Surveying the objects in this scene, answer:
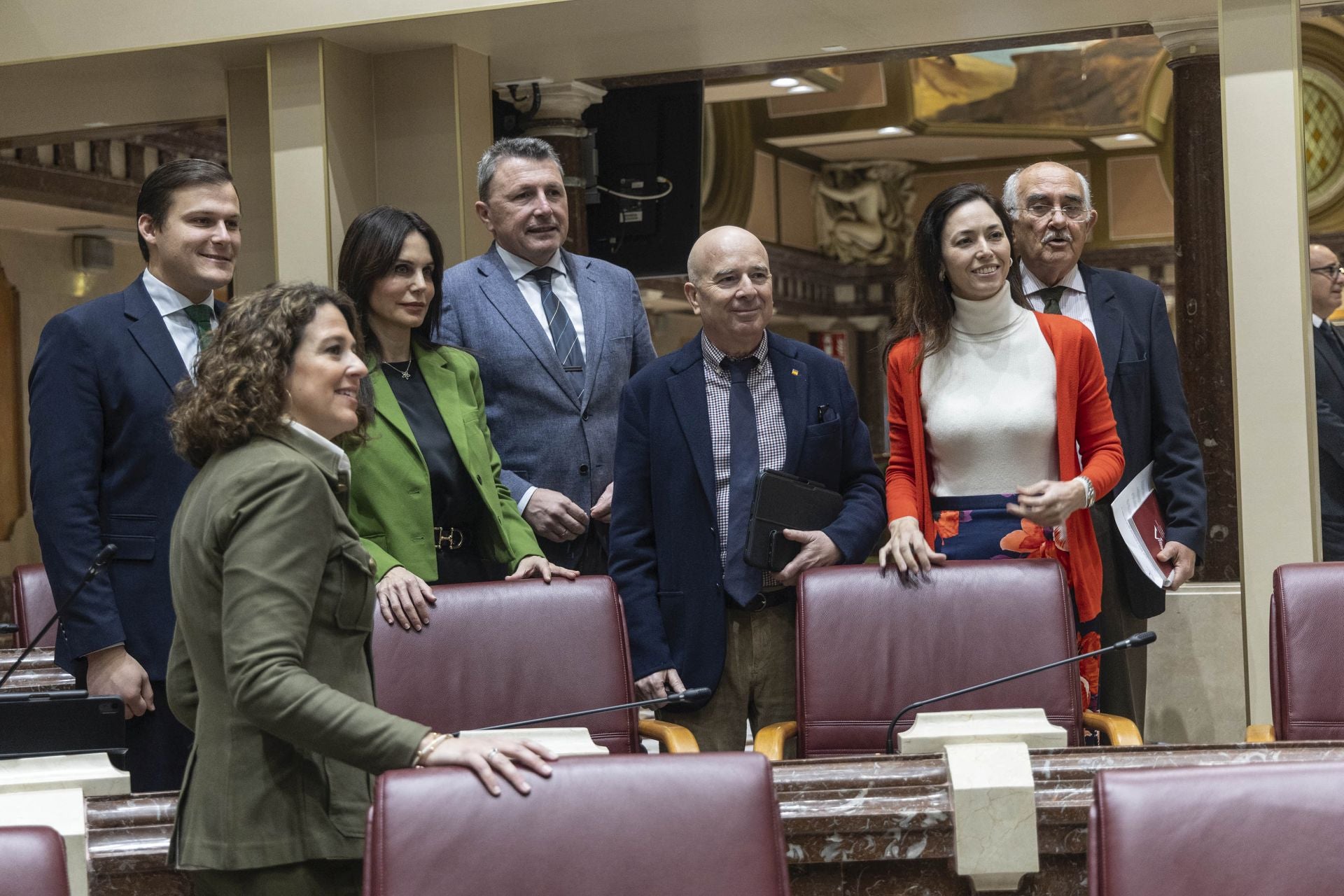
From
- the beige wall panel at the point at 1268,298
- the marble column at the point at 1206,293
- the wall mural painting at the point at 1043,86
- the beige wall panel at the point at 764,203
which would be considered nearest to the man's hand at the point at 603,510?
the beige wall panel at the point at 1268,298

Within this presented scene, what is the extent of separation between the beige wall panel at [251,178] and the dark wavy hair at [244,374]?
2.84m

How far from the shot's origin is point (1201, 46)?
4375 millimetres

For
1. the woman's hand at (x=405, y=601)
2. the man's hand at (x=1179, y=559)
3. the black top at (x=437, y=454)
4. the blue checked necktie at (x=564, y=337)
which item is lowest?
the man's hand at (x=1179, y=559)

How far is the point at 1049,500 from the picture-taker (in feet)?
8.55

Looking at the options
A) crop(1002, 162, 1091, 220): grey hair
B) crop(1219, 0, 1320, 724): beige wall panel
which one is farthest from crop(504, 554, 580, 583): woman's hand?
crop(1219, 0, 1320, 724): beige wall panel

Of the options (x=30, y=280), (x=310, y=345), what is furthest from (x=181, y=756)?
(x=30, y=280)

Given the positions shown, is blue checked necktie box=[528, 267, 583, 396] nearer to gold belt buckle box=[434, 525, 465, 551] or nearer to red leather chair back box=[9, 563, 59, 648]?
gold belt buckle box=[434, 525, 465, 551]

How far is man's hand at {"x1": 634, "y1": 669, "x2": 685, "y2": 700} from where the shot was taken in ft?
9.16

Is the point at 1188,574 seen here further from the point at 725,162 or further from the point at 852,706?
the point at 725,162

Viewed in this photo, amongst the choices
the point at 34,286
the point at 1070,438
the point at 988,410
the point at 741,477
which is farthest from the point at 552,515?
the point at 34,286

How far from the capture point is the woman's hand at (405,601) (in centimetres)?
245

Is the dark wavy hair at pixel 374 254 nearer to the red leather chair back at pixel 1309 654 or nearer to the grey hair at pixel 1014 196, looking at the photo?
the grey hair at pixel 1014 196

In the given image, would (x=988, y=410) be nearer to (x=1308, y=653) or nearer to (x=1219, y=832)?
(x=1308, y=653)

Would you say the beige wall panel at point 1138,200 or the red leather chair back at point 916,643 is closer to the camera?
the red leather chair back at point 916,643
